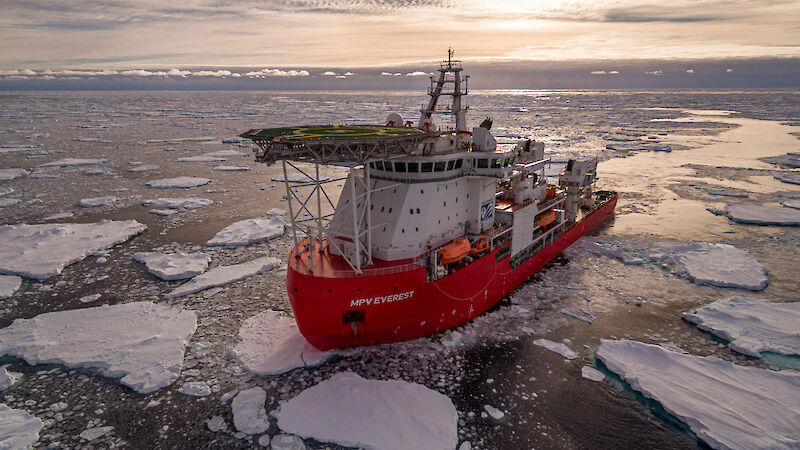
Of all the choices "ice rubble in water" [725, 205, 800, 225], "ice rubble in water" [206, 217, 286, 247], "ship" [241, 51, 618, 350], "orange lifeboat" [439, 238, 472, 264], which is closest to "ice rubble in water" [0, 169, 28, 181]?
"ice rubble in water" [206, 217, 286, 247]

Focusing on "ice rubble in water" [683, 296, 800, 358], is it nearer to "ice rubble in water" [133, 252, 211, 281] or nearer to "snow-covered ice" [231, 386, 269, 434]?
"snow-covered ice" [231, 386, 269, 434]

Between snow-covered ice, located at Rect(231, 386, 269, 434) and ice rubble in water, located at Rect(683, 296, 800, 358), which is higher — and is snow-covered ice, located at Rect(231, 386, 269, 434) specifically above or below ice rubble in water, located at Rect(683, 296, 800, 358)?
below

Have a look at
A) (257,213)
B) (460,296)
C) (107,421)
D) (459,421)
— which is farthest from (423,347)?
(257,213)

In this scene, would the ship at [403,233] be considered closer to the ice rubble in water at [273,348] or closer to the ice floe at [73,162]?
the ice rubble in water at [273,348]

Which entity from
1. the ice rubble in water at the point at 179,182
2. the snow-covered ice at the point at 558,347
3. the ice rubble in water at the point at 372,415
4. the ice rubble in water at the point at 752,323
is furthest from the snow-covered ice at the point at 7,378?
the ice rubble in water at the point at 179,182

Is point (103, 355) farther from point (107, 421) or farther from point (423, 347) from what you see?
point (423, 347)

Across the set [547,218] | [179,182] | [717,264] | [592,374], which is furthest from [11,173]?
[717,264]

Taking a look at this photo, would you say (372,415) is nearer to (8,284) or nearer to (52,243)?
(8,284)
